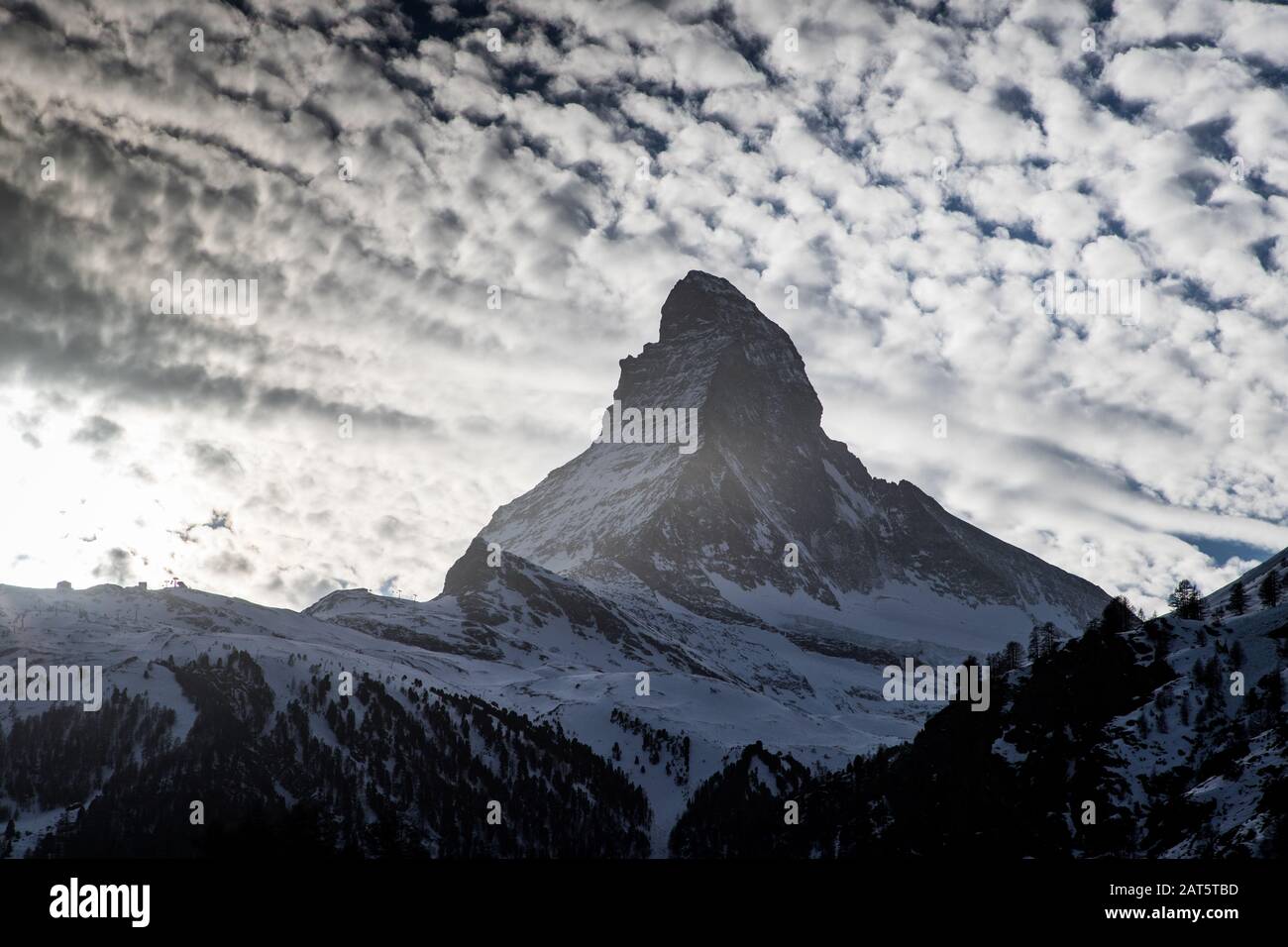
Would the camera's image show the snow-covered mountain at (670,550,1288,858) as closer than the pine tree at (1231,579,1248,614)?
Yes

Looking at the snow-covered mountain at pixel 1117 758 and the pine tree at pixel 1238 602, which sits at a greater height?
the pine tree at pixel 1238 602

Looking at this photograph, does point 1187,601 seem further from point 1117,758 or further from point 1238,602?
point 1117,758

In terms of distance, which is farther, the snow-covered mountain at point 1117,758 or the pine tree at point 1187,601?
the pine tree at point 1187,601

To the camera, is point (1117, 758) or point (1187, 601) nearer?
point (1117, 758)

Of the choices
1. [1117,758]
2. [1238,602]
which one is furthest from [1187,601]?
[1117,758]

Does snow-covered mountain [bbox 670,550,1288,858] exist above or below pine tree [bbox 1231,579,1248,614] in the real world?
below

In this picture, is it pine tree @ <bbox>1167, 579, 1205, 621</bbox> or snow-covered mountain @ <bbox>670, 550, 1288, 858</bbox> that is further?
pine tree @ <bbox>1167, 579, 1205, 621</bbox>

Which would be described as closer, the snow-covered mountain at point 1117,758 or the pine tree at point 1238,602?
the snow-covered mountain at point 1117,758

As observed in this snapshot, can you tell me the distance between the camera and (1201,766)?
105750mm

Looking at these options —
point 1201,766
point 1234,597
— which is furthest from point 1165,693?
point 1234,597

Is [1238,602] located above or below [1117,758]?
above
